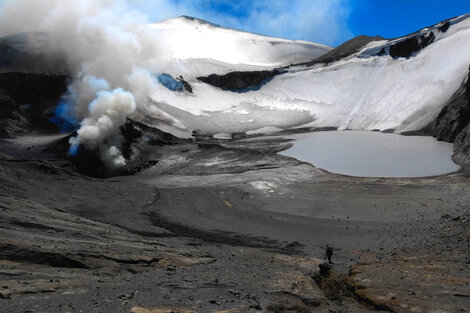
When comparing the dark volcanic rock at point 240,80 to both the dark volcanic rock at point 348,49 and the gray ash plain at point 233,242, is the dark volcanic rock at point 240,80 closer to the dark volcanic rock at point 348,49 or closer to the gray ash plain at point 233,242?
the dark volcanic rock at point 348,49

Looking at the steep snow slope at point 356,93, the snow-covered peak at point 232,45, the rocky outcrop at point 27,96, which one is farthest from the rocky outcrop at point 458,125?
the snow-covered peak at point 232,45

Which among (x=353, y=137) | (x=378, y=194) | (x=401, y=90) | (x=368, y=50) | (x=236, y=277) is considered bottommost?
(x=236, y=277)

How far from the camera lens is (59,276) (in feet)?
22.1

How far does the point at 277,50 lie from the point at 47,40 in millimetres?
69588

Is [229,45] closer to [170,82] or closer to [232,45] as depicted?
[232,45]

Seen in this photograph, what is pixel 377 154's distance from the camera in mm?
33094

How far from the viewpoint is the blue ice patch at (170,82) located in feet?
203

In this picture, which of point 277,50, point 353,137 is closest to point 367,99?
point 353,137

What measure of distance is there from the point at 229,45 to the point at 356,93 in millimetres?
64483

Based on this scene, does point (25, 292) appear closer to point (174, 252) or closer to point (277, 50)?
point (174, 252)

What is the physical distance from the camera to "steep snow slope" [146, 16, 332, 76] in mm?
106000

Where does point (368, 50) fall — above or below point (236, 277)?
above

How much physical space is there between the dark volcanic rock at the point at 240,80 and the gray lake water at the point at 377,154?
30093 mm

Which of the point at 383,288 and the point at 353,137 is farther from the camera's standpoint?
the point at 353,137
